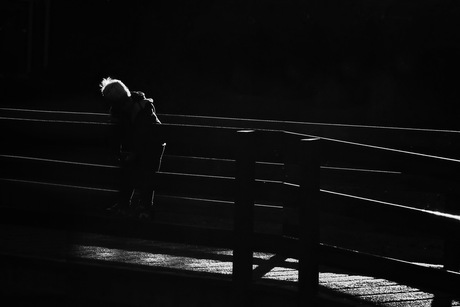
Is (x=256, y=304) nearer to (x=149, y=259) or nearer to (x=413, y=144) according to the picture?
(x=149, y=259)

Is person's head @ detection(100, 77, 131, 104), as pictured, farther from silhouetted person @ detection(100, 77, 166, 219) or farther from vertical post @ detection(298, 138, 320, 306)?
vertical post @ detection(298, 138, 320, 306)

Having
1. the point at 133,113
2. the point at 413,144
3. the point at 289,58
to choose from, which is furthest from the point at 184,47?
the point at 133,113

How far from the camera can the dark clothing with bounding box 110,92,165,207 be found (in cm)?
682

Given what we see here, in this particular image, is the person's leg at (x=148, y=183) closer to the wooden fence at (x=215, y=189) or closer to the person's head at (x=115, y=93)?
the wooden fence at (x=215, y=189)

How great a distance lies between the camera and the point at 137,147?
6.98 metres

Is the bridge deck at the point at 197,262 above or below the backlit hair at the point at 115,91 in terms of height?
below

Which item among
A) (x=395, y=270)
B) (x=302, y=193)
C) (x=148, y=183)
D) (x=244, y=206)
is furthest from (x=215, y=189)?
(x=395, y=270)

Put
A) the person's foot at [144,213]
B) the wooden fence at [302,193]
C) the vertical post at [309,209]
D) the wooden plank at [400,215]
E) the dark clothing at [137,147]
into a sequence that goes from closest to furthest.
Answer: the wooden plank at [400,215]
the wooden fence at [302,193]
the vertical post at [309,209]
the dark clothing at [137,147]
the person's foot at [144,213]

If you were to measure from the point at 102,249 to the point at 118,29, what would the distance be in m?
22.4

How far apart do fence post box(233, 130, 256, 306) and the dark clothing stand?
815mm

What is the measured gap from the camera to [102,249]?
7.54m

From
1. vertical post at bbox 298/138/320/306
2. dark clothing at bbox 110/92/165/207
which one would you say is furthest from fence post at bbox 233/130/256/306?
dark clothing at bbox 110/92/165/207

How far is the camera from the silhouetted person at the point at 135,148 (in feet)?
22.5

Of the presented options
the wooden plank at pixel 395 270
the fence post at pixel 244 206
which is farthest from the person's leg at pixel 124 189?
the wooden plank at pixel 395 270
